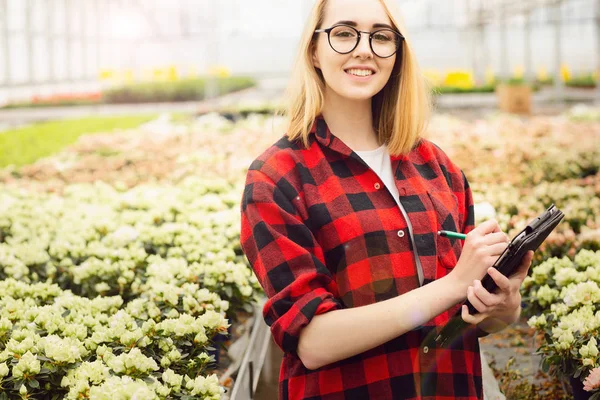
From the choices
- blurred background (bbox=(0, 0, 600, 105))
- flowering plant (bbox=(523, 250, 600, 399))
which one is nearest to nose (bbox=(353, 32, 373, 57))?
flowering plant (bbox=(523, 250, 600, 399))

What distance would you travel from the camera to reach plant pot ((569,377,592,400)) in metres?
2.07

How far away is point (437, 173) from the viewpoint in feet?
6.15

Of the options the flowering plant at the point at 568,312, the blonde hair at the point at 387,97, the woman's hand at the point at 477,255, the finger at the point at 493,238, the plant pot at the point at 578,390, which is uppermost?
the blonde hair at the point at 387,97

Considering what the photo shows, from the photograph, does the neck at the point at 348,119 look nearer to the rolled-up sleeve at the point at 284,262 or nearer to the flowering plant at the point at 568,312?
the rolled-up sleeve at the point at 284,262

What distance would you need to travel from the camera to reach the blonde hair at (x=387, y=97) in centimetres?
174

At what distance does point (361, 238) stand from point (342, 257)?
6 cm

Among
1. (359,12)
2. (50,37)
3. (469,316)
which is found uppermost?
(50,37)

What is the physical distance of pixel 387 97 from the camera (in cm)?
192

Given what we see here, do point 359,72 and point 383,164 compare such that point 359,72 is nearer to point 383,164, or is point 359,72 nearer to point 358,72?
point 358,72

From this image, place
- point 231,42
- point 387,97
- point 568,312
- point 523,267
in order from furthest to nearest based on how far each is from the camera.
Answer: point 231,42, point 568,312, point 387,97, point 523,267

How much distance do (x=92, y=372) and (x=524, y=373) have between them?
171 cm

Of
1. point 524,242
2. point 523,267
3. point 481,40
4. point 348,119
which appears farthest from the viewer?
point 481,40

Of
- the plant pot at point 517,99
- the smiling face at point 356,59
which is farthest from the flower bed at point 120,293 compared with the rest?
the plant pot at point 517,99

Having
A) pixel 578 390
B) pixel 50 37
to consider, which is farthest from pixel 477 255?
pixel 50 37
